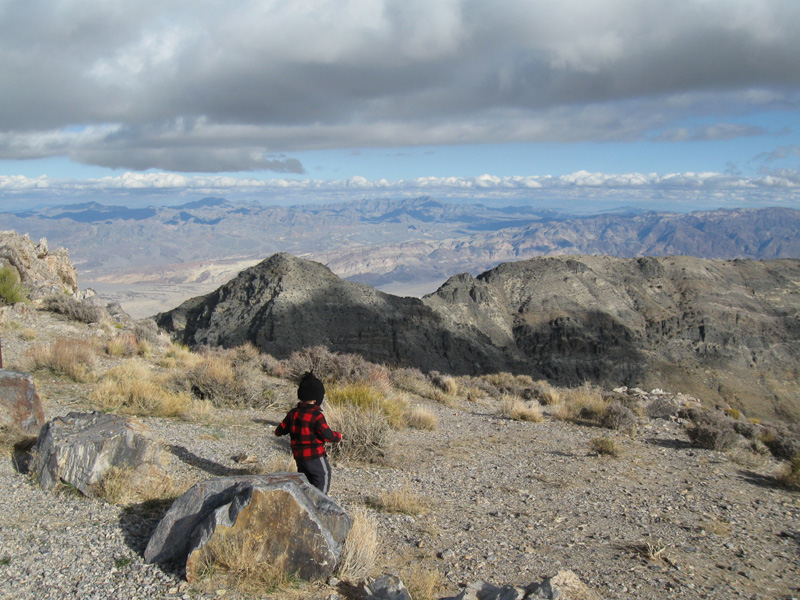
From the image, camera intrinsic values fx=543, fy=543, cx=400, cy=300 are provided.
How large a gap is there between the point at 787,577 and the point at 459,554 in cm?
334

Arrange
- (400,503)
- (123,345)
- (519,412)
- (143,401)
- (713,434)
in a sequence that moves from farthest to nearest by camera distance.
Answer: (123,345), (519,412), (713,434), (143,401), (400,503)

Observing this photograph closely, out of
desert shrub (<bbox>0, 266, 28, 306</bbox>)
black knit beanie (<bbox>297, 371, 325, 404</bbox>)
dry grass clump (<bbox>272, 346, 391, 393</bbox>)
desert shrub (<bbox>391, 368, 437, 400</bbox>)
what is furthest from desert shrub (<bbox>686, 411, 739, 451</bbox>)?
desert shrub (<bbox>0, 266, 28, 306</bbox>)

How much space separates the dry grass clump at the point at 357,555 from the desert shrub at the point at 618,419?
362 inches

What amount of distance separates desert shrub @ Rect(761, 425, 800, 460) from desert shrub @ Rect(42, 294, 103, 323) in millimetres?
19325

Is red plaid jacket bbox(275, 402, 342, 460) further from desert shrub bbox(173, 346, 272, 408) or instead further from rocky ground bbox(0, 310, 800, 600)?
desert shrub bbox(173, 346, 272, 408)

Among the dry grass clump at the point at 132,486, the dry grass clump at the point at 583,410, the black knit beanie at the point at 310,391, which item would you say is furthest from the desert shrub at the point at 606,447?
the dry grass clump at the point at 132,486

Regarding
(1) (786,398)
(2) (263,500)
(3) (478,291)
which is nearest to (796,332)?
(1) (786,398)

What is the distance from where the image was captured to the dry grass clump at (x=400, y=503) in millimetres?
6281

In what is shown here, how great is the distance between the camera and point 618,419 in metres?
12.4

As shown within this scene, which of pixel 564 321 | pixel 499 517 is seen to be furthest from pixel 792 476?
pixel 564 321

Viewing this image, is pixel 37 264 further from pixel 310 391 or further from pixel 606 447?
pixel 606 447

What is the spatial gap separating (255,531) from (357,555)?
89cm

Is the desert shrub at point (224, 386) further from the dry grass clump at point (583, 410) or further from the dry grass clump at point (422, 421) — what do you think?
the dry grass clump at point (583, 410)

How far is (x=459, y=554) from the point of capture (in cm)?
536
